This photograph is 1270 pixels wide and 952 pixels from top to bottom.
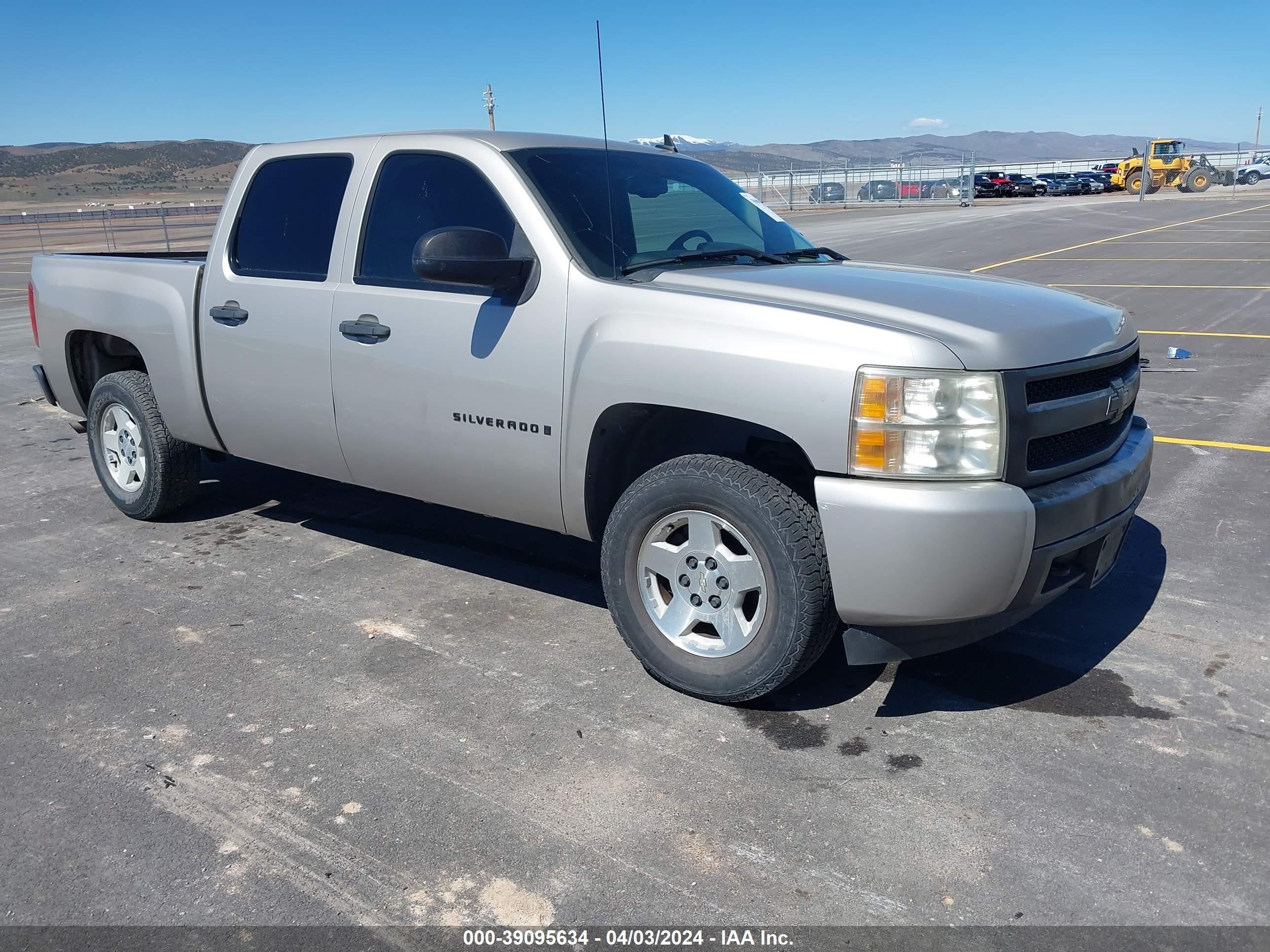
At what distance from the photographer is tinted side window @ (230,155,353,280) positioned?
4.70 metres

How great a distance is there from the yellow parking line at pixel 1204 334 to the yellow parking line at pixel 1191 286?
11.9 ft

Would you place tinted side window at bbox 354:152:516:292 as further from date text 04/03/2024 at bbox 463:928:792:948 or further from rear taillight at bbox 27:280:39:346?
rear taillight at bbox 27:280:39:346

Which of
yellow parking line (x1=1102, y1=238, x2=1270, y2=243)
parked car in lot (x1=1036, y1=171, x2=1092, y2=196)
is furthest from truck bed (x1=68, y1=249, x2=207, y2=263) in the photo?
parked car in lot (x1=1036, y1=171, x2=1092, y2=196)

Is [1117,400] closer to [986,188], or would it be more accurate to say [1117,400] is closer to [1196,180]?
[1196,180]

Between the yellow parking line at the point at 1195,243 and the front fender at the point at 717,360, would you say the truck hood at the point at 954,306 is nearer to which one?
the front fender at the point at 717,360

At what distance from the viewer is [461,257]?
3.72 metres

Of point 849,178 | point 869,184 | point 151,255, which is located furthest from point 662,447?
point 849,178

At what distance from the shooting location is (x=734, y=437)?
3.85 meters

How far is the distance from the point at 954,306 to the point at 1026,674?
4.54ft

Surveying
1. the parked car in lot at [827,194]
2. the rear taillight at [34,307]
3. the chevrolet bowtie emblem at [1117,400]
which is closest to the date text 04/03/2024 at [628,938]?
the chevrolet bowtie emblem at [1117,400]

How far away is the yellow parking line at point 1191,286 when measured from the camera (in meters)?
15.0

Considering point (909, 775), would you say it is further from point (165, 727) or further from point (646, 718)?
point (165, 727)

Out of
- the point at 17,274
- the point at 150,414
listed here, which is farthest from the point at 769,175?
the point at 150,414

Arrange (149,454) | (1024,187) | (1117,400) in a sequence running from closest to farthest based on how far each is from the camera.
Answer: (1117,400) → (149,454) → (1024,187)
